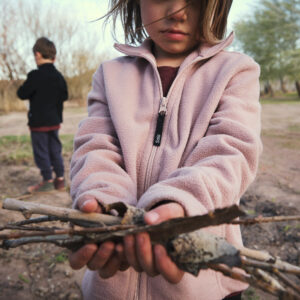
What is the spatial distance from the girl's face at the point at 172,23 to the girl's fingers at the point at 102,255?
913 millimetres

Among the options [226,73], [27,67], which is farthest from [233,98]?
[27,67]

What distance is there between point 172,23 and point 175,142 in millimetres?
512

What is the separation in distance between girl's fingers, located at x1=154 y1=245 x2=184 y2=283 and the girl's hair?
0.95 meters

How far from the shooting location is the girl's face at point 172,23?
1219mm

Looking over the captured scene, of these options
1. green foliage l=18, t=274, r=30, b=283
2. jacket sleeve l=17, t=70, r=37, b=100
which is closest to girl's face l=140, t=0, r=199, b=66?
green foliage l=18, t=274, r=30, b=283

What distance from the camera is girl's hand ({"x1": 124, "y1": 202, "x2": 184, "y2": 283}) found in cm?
76

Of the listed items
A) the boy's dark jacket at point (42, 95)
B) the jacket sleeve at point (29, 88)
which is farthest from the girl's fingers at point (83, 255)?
the jacket sleeve at point (29, 88)

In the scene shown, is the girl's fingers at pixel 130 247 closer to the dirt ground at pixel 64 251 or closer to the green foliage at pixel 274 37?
the dirt ground at pixel 64 251

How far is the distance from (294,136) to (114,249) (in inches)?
290

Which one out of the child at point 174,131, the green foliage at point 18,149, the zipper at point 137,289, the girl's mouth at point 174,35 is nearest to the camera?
the child at point 174,131

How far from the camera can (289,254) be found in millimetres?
2334

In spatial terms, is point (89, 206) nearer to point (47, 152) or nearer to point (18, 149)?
point (47, 152)

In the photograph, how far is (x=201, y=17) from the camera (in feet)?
4.15

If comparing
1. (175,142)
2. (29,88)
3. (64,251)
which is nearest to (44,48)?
(29,88)
